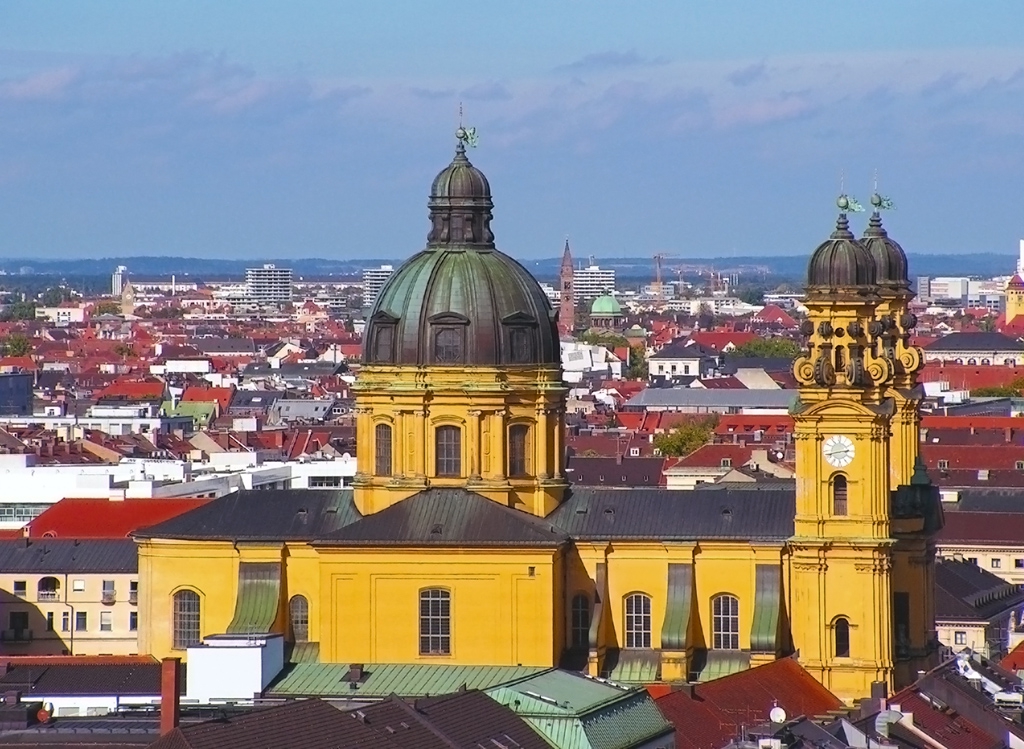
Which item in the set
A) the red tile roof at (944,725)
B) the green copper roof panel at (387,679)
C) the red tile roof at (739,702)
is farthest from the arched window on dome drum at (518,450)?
the red tile roof at (944,725)

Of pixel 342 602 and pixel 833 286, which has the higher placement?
pixel 833 286

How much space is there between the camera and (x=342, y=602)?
8700 centimetres

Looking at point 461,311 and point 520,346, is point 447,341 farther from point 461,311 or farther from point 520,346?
point 520,346

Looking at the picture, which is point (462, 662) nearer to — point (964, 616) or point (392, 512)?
point (392, 512)

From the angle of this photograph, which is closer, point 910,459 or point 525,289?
point 525,289

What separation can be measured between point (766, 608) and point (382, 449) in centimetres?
1020

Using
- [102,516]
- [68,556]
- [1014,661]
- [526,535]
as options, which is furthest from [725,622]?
[102,516]

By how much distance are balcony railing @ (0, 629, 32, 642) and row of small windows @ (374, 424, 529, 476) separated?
19929mm

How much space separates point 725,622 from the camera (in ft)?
288

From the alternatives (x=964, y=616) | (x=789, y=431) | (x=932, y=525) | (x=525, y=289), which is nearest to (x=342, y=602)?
(x=525, y=289)

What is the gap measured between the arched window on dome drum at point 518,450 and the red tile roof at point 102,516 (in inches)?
1101

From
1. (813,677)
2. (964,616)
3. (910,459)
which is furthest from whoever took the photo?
(964,616)

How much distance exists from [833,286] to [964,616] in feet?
76.7

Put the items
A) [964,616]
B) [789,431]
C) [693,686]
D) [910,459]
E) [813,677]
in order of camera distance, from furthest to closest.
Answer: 1. [789,431]
2. [964,616]
3. [910,459]
4. [813,677]
5. [693,686]
